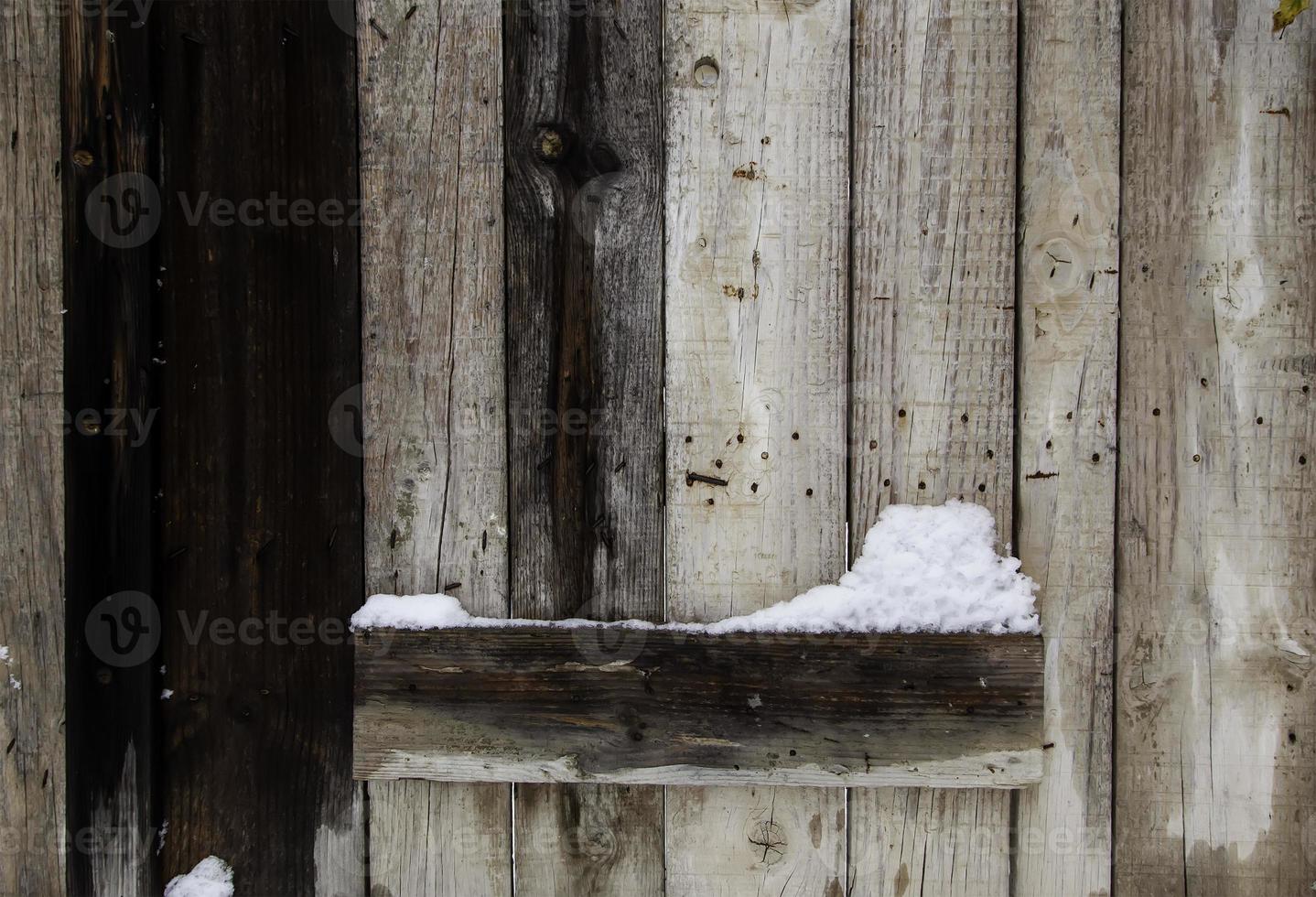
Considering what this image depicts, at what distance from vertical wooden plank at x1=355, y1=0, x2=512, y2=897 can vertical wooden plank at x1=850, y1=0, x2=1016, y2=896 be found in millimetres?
628

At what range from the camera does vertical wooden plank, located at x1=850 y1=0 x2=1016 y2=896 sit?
4.07ft

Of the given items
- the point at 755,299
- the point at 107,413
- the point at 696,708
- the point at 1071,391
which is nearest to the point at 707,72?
the point at 755,299

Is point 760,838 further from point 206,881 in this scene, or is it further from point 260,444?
point 260,444

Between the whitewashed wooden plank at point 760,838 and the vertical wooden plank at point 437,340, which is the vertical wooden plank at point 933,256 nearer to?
the whitewashed wooden plank at point 760,838

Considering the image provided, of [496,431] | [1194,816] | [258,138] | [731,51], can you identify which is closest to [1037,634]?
[1194,816]

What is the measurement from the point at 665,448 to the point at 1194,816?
1110mm

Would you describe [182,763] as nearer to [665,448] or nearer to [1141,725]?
[665,448]

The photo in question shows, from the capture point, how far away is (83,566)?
1.28m

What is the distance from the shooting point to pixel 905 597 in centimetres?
122

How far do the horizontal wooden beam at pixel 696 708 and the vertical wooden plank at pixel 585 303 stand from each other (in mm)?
115

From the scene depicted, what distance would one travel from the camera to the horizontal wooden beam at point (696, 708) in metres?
1.19

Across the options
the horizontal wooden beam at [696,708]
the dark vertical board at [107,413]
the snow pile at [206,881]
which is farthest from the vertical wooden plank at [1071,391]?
the dark vertical board at [107,413]

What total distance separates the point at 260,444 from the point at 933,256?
121 centimetres

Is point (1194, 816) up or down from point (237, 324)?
down
